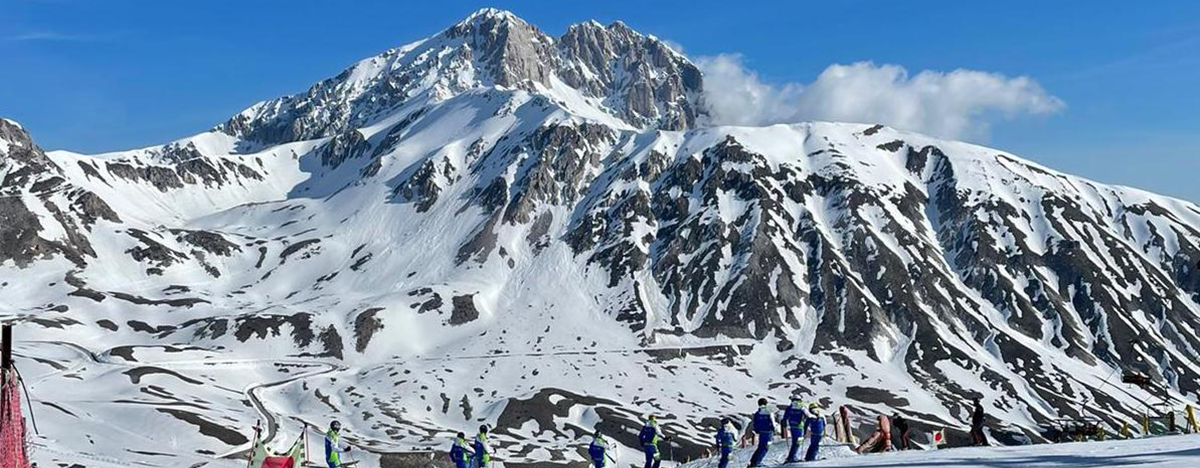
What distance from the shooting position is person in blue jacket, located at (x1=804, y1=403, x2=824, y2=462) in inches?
1481

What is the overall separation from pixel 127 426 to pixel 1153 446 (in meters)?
128

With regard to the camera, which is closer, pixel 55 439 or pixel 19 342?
pixel 55 439

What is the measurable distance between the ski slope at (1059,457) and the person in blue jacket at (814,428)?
1.56m

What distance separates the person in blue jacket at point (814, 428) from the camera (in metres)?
37.6

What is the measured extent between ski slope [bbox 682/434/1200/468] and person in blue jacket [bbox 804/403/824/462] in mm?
1559

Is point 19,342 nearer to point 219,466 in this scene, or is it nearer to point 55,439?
point 55,439

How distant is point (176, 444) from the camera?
11944 centimetres

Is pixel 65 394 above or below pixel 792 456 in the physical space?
above

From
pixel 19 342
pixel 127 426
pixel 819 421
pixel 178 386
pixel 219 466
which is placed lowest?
pixel 819 421

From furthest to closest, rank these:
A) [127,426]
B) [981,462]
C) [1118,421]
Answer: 1. [1118,421]
2. [127,426]
3. [981,462]

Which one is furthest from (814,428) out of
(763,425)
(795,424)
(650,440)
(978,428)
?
(978,428)

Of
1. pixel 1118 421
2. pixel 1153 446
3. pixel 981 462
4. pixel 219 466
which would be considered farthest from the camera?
pixel 1118 421

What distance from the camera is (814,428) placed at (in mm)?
37750

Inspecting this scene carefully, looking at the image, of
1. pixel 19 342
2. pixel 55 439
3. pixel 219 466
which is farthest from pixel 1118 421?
pixel 19 342
